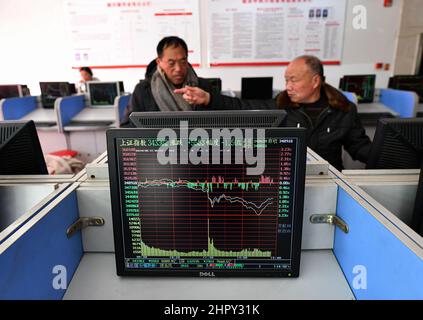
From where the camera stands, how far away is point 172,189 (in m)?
0.76

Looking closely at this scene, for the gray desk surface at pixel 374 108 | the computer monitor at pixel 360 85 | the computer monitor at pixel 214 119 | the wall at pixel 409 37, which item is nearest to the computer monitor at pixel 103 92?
the computer monitor at pixel 360 85

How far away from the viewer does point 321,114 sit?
1.90 meters

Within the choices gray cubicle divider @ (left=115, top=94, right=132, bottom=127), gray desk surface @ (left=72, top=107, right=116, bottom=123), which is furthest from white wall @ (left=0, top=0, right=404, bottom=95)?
gray cubicle divider @ (left=115, top=94, right=132, bottom=127)

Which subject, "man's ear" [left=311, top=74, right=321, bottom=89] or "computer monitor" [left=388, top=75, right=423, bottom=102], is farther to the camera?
"computer monitor" [left=388, top=75, right=423, bottom=102]

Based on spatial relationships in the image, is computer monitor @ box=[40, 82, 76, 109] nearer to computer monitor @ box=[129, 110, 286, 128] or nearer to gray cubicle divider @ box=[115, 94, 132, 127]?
gray cubicle divider @ box=[115, 94, 132, 127]

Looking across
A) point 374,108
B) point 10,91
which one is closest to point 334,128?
point 374,108

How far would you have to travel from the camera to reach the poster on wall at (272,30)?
14.9 feet

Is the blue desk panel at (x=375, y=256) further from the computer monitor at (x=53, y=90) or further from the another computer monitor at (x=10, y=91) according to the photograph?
the another computer monitor at (x=10, y=91)

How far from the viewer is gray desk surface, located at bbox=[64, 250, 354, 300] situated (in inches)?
30.7

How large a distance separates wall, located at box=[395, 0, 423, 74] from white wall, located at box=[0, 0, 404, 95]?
0.29 feet

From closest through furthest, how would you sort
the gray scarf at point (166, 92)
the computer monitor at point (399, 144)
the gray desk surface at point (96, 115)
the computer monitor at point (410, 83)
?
the computer monitor at point (399, 144) < the gray scarf at point (166, 92) < the computer monitor at point (410, 83) < the gray desk surface at point (96, 115)

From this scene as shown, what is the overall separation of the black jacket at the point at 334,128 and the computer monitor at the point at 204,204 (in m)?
1.19

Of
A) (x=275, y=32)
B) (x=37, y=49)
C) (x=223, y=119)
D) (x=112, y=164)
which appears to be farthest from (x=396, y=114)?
(x=37, y=49)

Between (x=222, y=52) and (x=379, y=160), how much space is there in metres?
4.00
